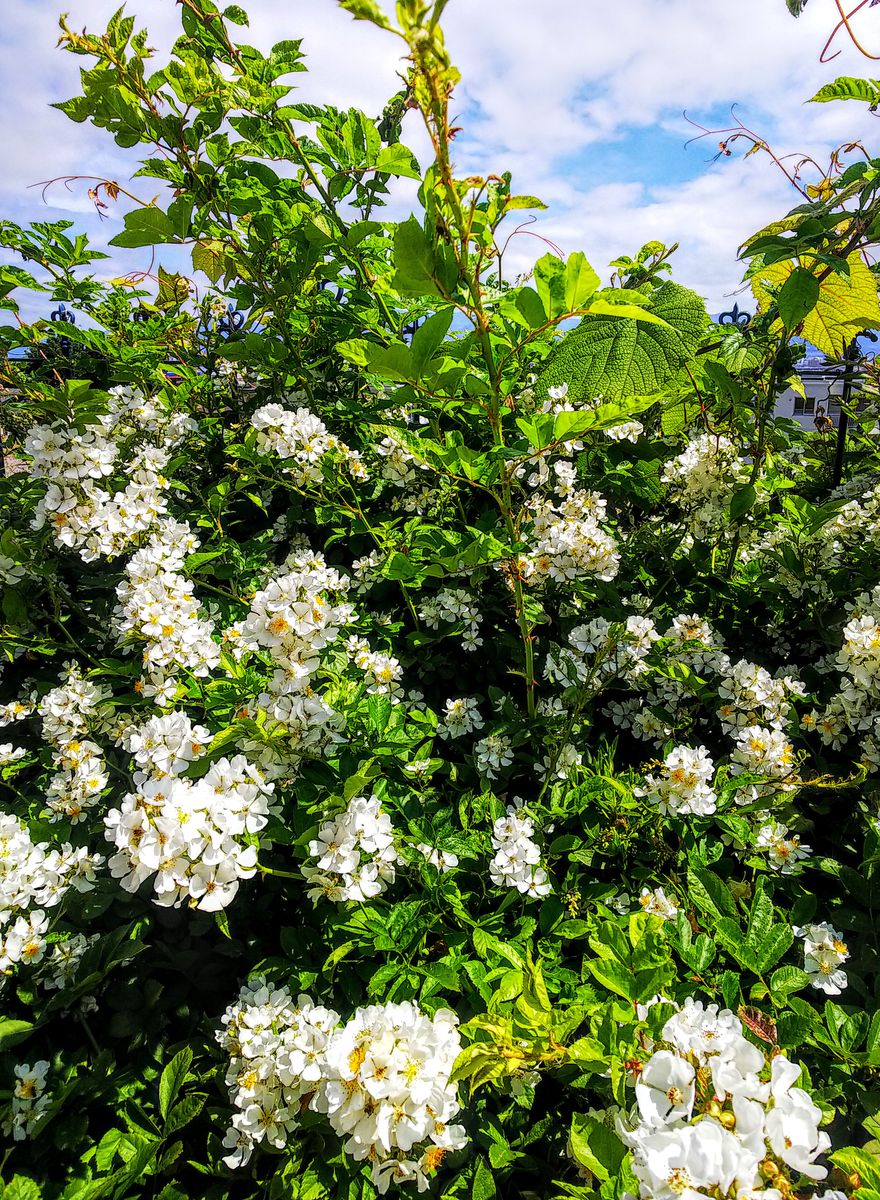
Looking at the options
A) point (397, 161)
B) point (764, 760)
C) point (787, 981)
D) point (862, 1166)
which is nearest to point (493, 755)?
point (764, 760)

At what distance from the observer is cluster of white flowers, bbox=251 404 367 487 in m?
2.08

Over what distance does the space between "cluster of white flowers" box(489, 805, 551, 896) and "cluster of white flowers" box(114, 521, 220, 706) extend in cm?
81

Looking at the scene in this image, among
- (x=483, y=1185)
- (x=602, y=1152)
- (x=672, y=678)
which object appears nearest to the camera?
(x=602, y=1152)

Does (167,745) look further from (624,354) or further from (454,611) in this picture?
(624,354)

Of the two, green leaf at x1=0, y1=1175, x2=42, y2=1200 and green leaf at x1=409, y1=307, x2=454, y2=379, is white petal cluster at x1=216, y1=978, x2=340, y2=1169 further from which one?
green leaf at x1=409, y1=307, x2=454, y2=379

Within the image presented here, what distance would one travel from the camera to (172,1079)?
1372 millimetres

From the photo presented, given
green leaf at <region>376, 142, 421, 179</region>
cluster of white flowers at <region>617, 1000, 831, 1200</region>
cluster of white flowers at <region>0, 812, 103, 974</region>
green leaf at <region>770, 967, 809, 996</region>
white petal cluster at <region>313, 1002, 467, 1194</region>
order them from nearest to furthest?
1. cluster of white flowers at <region>617, 1000, 831, 1200</region>
2. white petal cluster at <region>313, 1002, 467, 1194</region>
3. green leaf at <region>770, 967, 809, 996</region>
4. cluster of white flowers at <region>0, 812, 103, 974</region>
5. green leaf at <region>376, 142, 421, 179</region>

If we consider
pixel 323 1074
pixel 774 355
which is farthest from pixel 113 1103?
pixel 774 355

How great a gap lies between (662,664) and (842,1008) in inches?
34.5

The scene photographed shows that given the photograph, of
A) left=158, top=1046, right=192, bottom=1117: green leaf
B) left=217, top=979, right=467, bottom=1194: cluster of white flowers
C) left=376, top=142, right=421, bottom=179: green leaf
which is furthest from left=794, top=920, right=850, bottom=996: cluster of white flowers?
left=376, top=142, right=421, bottom=179: green leaf

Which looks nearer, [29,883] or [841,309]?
[29,883]

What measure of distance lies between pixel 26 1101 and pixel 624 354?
199cm

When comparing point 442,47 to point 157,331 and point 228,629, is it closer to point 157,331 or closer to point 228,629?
point 228,629

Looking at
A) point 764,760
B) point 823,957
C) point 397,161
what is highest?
point 397,161
